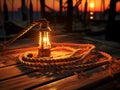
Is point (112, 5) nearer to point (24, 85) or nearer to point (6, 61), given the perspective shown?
point (6, 61)

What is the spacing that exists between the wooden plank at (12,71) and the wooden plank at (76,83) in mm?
671

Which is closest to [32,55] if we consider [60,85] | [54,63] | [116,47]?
[54,63]

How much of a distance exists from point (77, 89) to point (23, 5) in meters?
17.6

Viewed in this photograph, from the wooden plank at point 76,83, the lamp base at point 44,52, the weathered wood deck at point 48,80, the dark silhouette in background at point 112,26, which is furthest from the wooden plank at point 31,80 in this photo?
the dark silhouette in background at point 112,26

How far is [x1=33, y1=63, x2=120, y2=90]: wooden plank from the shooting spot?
2674 millimetres

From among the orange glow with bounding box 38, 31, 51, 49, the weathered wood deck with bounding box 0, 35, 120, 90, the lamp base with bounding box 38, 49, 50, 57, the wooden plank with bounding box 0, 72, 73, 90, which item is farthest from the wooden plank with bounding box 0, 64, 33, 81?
the orange glow with bounding box 38, 31, 51, 49

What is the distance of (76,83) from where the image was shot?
2811mm

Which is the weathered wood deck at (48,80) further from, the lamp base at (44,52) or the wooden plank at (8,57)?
the lamp base at (44,52)

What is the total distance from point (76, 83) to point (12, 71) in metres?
1.22

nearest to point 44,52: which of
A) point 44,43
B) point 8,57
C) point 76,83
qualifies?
point 44,43

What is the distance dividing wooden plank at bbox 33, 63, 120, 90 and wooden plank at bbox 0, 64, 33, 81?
2.20ft

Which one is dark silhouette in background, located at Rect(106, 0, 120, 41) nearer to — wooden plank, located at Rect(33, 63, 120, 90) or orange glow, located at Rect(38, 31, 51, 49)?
orange glow, located at Rect(38, 31, 51, 49)

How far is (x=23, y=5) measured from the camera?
750 inches

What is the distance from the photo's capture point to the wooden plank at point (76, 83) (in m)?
2.67
